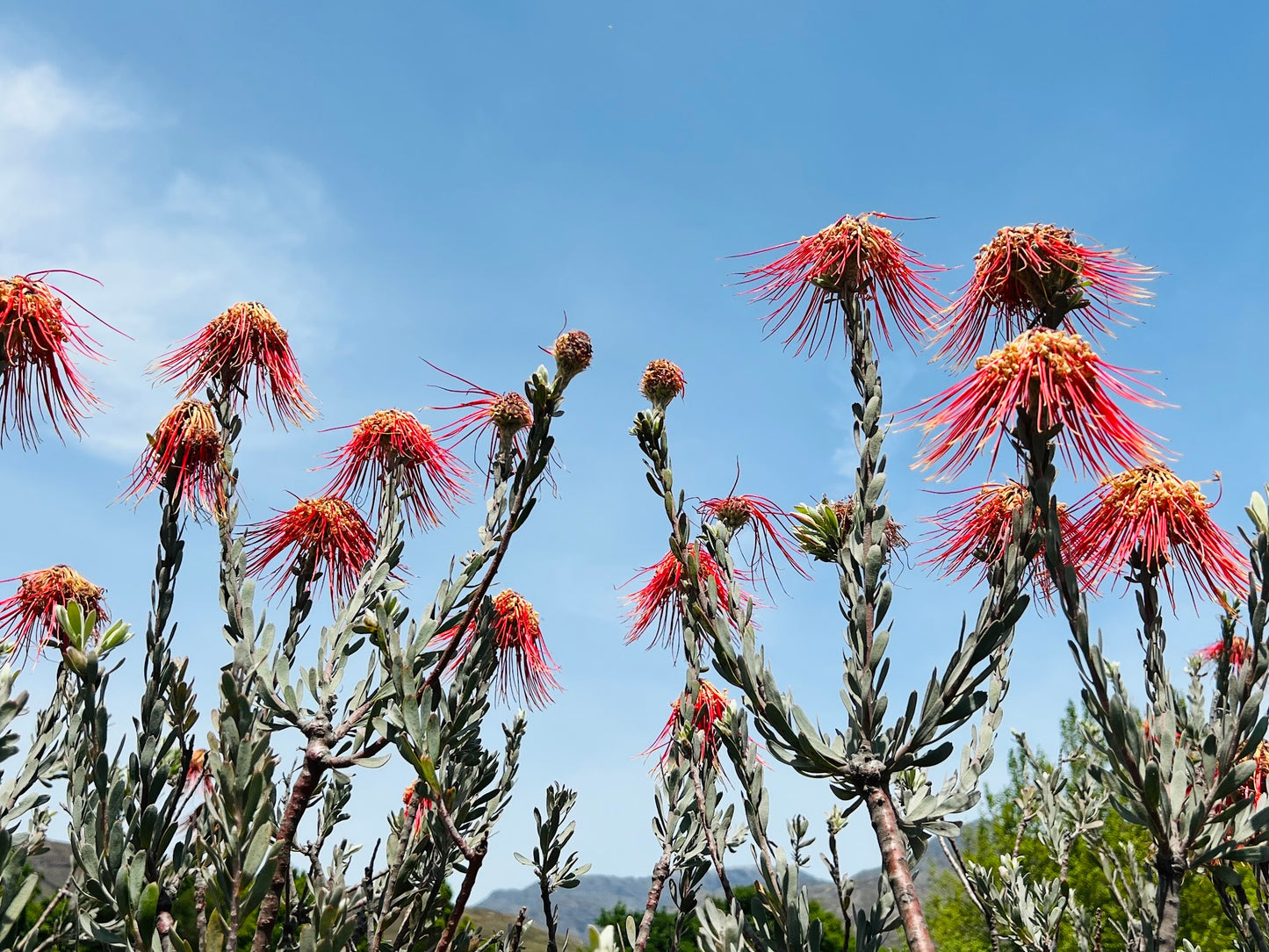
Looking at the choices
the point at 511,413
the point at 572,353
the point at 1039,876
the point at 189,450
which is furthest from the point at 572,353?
the point at 1039,876

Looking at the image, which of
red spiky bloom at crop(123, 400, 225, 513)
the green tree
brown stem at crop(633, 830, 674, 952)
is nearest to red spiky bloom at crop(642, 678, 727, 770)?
brown stem at crop(633, 830, 674, 952)

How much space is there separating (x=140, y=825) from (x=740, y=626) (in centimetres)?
163

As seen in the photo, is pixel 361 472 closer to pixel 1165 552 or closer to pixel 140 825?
pixel 140 825

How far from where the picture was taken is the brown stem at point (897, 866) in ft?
6.56

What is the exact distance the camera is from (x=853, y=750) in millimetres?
2189

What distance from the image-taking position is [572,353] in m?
2.97

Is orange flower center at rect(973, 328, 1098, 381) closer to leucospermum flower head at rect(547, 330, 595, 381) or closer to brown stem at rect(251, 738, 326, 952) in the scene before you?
leucospermum flower head at rect(547, 330, 595, 381)

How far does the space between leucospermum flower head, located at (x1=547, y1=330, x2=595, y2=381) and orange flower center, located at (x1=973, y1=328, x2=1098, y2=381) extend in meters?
1.32

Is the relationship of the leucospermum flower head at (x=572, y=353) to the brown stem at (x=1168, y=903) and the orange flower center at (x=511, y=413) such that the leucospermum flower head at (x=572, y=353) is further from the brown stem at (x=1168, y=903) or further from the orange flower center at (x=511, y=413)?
the brown stem at (x=1168, y=903)

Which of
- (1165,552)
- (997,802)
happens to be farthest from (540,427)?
(997,802)

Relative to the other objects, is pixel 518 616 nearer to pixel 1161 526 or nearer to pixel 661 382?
pixel 661 382

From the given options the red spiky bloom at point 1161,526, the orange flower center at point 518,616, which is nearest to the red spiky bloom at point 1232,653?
the red spiky bloom at point 1161,526

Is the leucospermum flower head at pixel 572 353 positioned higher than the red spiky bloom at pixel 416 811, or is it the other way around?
the leucospermum flower head at pixel 572 353

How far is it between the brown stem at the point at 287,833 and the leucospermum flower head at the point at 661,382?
1.59m
